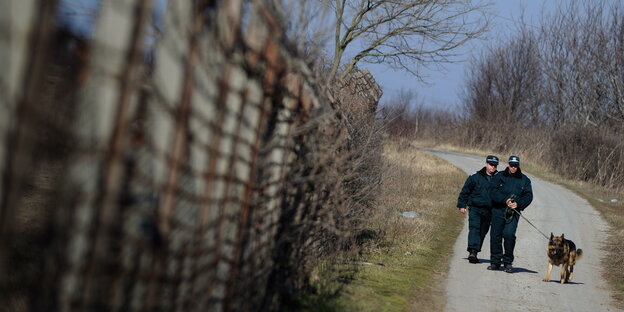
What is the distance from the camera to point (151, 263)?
369 cm

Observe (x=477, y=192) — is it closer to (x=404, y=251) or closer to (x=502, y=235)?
(x=502, y=235)

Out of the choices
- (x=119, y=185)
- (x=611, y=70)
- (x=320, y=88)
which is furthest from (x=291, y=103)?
(x=611, y=70)

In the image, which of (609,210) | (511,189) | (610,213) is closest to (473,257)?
(511,189)

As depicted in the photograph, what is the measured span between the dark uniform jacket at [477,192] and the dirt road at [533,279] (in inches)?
36.9

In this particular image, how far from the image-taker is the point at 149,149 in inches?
133

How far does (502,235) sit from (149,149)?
964 cm

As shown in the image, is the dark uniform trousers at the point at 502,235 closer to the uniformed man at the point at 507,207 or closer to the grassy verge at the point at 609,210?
the uniformed man at the point at 507,207

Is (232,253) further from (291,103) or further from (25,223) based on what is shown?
(25,223)

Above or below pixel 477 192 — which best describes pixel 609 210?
below

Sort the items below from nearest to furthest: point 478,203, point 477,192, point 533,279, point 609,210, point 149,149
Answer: point 149,149
point 533,279
point 478,203
point 477,192
point 609,210

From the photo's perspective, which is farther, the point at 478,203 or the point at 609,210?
the point at 609,210

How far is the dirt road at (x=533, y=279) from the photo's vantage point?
9.49 m

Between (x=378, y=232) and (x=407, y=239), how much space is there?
78 centimetres

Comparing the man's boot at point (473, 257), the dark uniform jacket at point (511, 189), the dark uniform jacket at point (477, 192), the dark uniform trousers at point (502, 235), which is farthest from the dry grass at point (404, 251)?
the dark uniform jacket at point (511, 189)
